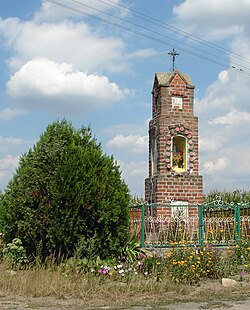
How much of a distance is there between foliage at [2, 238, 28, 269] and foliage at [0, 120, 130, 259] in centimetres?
18

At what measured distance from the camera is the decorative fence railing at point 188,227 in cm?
Answer: 1199

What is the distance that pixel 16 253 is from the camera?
948 cm

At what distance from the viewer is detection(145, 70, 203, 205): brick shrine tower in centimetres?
1417

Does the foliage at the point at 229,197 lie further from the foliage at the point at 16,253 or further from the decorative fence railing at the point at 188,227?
the foliage at the point at 16,253

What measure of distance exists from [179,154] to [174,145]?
0.32m

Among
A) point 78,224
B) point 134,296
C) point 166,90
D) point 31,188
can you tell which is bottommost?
point 134,296

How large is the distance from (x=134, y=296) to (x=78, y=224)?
5.92ft

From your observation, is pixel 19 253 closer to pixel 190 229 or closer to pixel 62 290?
pixel 62 290

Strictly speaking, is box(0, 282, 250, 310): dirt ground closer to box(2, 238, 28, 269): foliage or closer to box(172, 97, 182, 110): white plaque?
box(2, 238, 28, 269): foliage

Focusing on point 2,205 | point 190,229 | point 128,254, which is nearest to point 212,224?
point 190,229

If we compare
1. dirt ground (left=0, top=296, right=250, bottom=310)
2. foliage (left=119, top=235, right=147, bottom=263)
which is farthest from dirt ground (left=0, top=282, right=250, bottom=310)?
foliage (left=119, top=235, right=147, bottom=263)

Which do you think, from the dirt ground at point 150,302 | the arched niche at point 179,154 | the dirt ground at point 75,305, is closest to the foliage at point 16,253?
the dirt ground at point 150,302

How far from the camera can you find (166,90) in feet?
47.7

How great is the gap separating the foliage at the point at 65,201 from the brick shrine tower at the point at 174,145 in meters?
4.43
